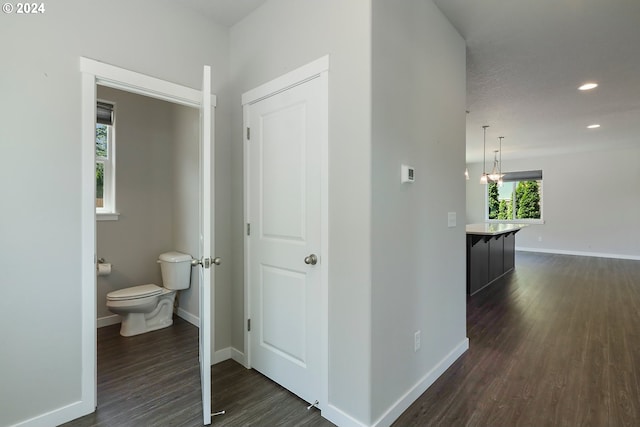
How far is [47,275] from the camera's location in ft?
5.74

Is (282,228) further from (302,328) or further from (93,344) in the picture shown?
(93,344)

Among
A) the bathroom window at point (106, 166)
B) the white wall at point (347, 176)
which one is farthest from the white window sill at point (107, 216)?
the white wall at point (347, 176)

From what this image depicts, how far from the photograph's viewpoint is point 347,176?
1749 millimetres

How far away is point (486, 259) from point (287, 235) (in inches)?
164

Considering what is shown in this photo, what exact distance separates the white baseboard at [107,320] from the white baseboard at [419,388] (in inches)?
117

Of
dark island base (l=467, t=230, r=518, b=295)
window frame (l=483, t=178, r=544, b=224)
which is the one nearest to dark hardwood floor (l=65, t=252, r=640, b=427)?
dark island base (l=467, t=230, r=518, b=295)

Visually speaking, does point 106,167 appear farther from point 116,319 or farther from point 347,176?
point 347,176

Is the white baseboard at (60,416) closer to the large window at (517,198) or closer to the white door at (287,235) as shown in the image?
the white door at (287,235)

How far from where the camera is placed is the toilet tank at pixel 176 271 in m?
3.21

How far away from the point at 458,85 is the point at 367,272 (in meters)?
1.90

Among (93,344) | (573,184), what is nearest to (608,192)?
(573,184)

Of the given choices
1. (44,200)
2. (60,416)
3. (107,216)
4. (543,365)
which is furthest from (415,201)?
(107,216)

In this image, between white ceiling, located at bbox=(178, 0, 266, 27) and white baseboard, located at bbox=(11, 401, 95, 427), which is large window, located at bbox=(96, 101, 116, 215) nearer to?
white ceiling, located at bbox=(178, 0, 266, 27)

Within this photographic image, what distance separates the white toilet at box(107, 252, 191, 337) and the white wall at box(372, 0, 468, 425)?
2321 mm
